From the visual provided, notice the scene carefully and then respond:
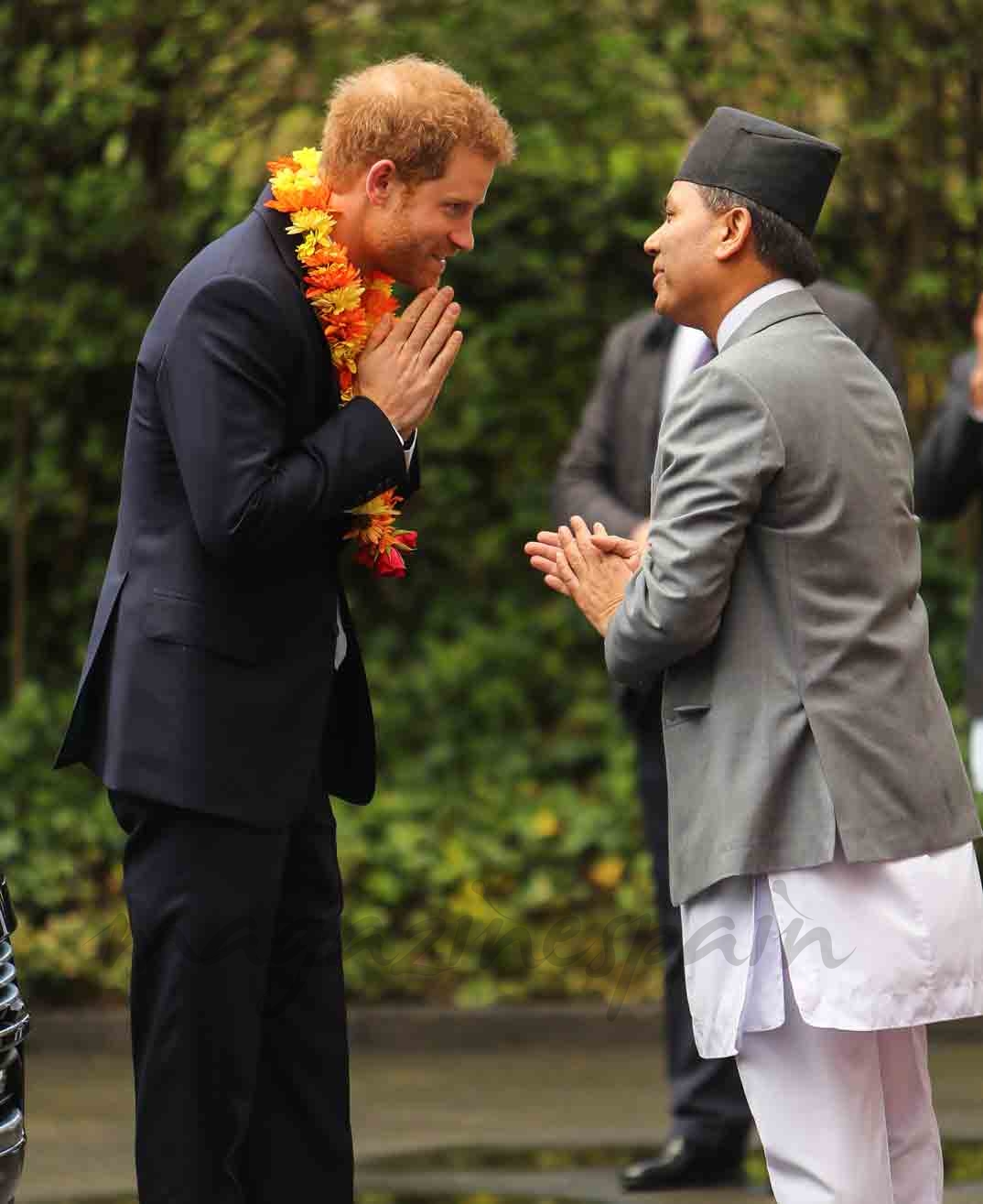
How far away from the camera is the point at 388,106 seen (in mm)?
4082

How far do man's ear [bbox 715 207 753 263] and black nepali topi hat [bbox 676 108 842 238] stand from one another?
0.11 feet

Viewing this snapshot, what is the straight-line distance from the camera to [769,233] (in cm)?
398

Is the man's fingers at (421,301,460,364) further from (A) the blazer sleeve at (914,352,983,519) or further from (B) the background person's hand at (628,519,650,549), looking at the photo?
(A) the blazer sleeve at (914,352,983,519)

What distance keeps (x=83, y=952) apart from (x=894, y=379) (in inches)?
142

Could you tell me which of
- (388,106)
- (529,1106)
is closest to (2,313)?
(529,1106)

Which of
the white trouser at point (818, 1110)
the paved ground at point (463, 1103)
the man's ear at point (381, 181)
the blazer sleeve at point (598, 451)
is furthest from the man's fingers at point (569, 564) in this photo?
the paved ground at point (463, 1103)

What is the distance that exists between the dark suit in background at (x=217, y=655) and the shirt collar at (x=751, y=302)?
56 cm

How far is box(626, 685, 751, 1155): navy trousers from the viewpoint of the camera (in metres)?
5.76

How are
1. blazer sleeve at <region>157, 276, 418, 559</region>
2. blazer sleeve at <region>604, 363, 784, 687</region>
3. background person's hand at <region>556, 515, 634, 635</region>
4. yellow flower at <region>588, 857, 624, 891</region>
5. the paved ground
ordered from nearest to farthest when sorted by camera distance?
blazer sleeve at <region>604, 363, 784, 687</region>
blazer sleeve at <region>157, 276, 418, 559</region>
background person's hand at <region>556, 515, 634, 635</region>
the paved ground
yellow flower at <region>588, 857, 624, 891</region>

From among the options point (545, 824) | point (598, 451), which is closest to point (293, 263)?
point (598, 451)

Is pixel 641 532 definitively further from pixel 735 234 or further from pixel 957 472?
pixel 735 234

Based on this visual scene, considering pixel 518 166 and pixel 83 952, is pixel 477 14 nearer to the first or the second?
pixel 518 166

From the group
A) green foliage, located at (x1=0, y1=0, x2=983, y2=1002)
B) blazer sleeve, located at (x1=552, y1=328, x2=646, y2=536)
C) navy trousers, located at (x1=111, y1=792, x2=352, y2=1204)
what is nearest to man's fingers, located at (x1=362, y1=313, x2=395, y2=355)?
navy trousers, located at (x1=111, y1=792, x2=352, y2=1204)

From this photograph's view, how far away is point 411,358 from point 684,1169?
7.94 ft
